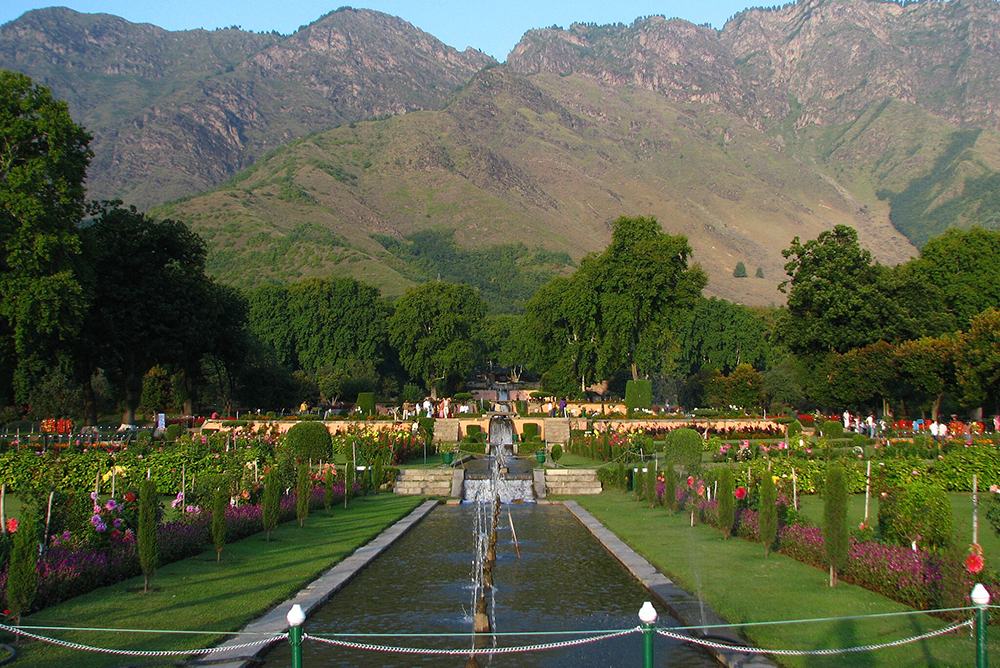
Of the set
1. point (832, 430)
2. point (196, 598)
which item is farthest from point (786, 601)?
point (832, 430)

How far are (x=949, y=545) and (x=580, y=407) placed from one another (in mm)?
43287

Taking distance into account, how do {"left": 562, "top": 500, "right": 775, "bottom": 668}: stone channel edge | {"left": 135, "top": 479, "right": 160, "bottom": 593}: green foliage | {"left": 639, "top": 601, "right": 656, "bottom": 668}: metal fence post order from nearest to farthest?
1. {"left": 639, "top": 601, "right": 656, "bottom": 668}: metal fence post
2. {"left": 562, "top": 500, "right": 775, "bottom": 668}: stone channel edge
3. {"left": 135, "top": 479, "right": 160, "bottom": 593}: green foliage

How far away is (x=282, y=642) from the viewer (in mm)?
9656

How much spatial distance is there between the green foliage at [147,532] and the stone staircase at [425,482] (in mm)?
14570

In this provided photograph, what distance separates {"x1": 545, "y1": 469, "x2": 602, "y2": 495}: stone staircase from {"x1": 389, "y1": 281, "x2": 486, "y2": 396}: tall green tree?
167 feet

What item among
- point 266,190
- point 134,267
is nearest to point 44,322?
point 134,267

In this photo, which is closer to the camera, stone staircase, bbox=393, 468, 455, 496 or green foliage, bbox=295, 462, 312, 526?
green foliage, bbox=295, 462, 312, 526

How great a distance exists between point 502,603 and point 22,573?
6.03 metres

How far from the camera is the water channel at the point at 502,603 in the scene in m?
9.34

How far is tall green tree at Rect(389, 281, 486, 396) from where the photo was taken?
77375mm

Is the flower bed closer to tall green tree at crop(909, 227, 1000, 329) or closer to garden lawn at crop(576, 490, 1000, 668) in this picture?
garden lawn at crop(576, 490, 1000, 668)

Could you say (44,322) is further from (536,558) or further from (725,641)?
(725,641)

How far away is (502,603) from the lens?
38.8 ft

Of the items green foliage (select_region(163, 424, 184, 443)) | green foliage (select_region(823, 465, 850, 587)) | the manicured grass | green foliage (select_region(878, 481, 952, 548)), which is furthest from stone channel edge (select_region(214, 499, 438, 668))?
green foliage (select_region(163, 424, 184, 443))
